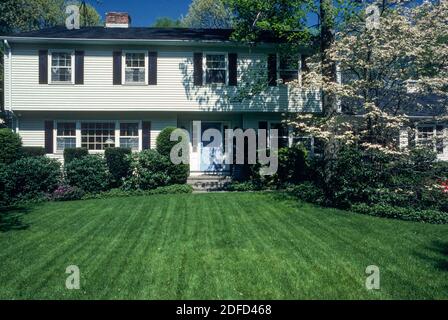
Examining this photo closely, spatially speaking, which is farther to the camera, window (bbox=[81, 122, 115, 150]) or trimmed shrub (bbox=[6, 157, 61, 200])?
window (bbox=[81, 122, 115, 150])

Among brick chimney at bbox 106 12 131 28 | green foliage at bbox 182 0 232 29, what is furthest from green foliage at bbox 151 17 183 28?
brick chimney at bbox 106 12 131 28

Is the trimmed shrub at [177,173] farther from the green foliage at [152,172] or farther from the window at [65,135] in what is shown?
the window at [65,135]

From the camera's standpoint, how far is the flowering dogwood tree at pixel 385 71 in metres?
12.1

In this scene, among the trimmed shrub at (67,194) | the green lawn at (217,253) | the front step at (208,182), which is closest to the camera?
the green lawn at (217,253)

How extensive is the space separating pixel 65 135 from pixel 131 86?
422cm

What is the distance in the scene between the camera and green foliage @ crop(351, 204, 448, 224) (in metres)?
9.59

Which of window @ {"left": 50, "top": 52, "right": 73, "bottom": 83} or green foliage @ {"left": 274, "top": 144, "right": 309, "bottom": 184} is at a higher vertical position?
window @ {"left": 50, "top": 52, "right": 73, "bottom": 83}

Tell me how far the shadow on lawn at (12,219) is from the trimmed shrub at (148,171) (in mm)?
4067

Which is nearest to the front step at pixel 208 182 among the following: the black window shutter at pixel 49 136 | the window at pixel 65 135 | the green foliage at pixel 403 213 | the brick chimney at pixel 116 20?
the green foliage at pixel 403 213

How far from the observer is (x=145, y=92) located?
16.6 meters

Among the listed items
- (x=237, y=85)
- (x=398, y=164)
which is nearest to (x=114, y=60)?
(x=237, y=85)

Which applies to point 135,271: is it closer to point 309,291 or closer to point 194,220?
point 309,291

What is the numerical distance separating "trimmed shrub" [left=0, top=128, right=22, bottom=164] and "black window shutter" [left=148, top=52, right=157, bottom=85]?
254 inches

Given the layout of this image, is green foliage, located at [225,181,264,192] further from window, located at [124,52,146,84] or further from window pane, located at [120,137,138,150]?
window, located at [124,52,146,84]
